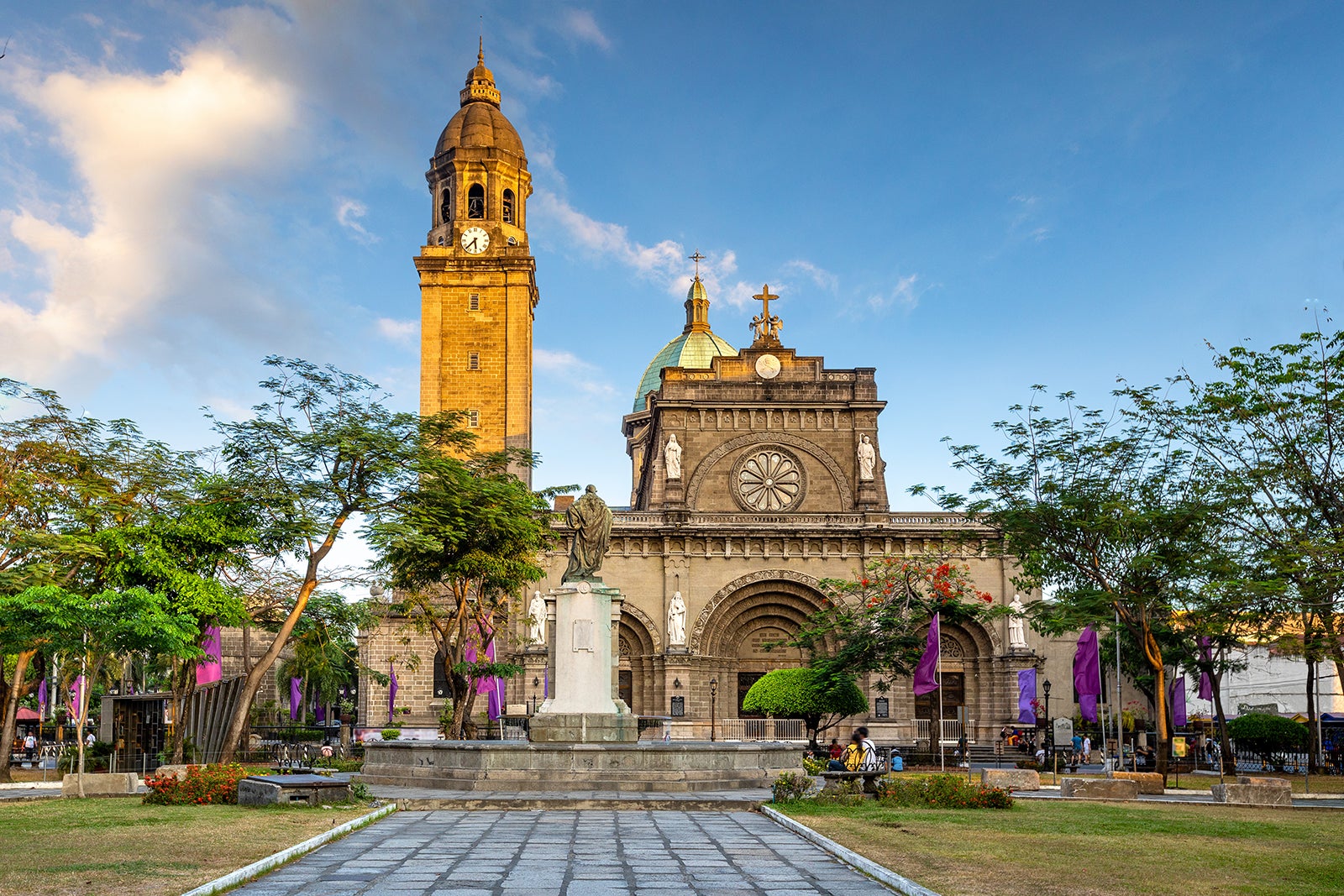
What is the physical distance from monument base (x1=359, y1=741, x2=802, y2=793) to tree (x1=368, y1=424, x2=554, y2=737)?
6851mm

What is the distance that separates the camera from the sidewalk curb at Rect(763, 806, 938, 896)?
943cm

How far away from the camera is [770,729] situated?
143ft

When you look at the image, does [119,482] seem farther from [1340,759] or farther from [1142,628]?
[1340,759]

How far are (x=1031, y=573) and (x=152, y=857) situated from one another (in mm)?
23069

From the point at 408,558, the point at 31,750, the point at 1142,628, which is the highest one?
the point at 408,558

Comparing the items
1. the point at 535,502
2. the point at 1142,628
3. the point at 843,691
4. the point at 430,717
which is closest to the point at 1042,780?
the point at 1142,628

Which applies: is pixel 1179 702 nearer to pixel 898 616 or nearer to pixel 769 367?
pixel 898 616

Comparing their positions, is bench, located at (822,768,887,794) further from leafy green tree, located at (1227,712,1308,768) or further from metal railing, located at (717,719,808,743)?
metal railing, located at (717,719,808,743)

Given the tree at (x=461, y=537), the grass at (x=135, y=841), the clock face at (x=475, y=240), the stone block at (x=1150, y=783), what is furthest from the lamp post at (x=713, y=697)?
the grass at (x=135, y=841)

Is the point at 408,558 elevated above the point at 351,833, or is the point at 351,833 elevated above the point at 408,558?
the point at 408,558

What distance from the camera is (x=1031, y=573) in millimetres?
29844

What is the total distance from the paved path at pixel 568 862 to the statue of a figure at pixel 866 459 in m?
35.4

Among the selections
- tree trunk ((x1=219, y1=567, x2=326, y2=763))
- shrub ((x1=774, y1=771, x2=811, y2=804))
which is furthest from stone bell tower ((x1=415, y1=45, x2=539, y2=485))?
shrub ((x1=774, y1=771, x2=811, y2=804))

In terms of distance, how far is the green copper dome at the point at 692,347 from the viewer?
238 feet
